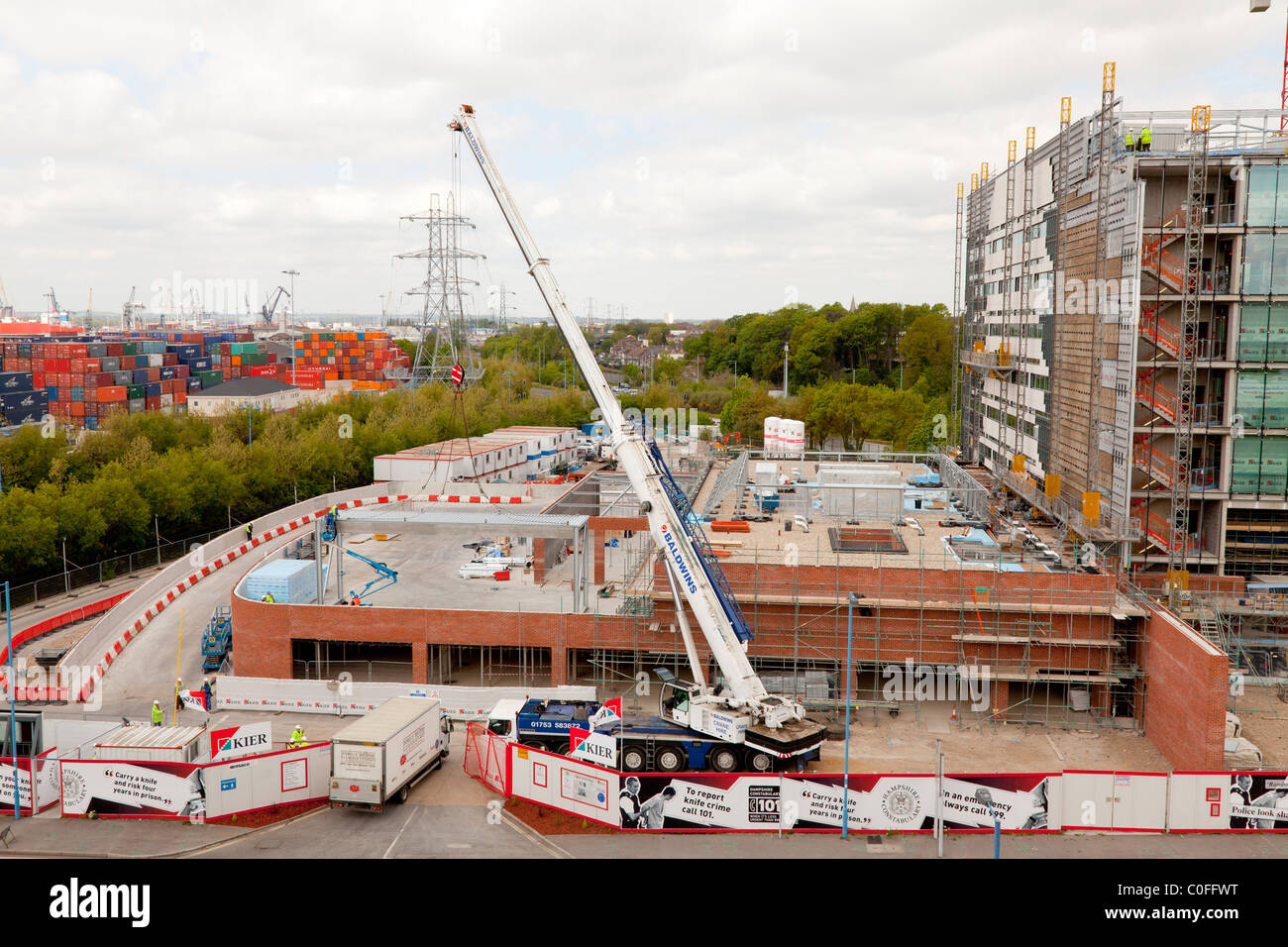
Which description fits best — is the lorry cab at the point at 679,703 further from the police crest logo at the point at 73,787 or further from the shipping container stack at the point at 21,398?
the shipping container stack at the point at 21,398

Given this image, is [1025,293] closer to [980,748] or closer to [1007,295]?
[1007,295]

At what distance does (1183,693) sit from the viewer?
79.9ft

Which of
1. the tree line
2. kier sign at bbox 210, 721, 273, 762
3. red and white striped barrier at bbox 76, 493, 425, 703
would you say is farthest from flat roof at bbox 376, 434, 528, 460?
kier sign at bbox 210, 721, 273, 762

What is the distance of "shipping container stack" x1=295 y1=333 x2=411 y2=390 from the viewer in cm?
15750

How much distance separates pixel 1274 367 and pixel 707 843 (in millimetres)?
22879

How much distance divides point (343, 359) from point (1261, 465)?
150818 mm

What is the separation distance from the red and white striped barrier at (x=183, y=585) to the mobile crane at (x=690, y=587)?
1138cm

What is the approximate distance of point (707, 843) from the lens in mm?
19859

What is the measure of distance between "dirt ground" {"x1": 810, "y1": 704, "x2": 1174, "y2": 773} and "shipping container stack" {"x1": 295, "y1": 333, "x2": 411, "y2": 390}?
135399 millimetres

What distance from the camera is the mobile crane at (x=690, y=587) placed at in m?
22.8
